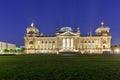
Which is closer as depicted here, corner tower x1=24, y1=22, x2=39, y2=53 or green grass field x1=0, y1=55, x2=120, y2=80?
green grass field x1=0, y1=55, x2=120, y2=80

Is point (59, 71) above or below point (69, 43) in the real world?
below

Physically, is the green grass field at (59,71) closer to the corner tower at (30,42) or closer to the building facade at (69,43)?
the building facade at (69,43)

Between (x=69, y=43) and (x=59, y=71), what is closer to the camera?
(x=59, y=71)

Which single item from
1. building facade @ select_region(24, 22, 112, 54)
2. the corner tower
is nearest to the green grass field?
building facade @ select_region(24, 22, 112, 54)

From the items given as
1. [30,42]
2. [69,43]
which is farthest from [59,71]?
[30,42]

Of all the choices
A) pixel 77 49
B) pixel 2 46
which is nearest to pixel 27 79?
pixel 77 49

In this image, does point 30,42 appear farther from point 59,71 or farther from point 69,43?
point 59,71

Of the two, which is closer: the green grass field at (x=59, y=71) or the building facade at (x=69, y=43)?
the green grass field at (x=59, y=71)

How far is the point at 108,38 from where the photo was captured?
151m

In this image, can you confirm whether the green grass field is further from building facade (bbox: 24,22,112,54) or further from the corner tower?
the corner tower

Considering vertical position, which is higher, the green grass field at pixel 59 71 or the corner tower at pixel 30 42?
the corner tower at pixel 30 42

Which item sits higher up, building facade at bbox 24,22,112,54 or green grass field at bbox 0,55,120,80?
building facade at bbox 24,22,112,54

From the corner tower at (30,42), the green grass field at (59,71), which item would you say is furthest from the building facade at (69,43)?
the green grass field at (59,71)

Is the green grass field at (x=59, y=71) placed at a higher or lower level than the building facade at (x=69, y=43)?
lower
